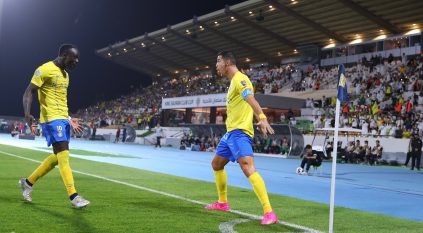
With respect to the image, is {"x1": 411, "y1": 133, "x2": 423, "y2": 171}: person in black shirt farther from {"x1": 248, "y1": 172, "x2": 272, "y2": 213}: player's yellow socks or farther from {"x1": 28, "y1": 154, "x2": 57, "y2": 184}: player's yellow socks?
{"x1": 28, "y1": 154, "x2": 57, "y2": 184}: player's yellow socks

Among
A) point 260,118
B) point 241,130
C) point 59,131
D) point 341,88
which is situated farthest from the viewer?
point 59,131

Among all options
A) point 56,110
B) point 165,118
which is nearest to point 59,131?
point 56,110

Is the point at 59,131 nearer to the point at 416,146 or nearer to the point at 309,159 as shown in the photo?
the point at 309,159

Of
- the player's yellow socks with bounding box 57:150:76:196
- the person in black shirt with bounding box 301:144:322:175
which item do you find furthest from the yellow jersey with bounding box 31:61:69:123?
the person in black shirt with bounding box 301:144:322:175

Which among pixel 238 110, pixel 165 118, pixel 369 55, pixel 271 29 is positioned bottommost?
pixel 238 110

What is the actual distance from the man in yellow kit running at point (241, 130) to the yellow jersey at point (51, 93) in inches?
87.3

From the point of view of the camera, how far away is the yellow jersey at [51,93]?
21.3 feet

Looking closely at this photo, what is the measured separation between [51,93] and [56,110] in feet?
0.82

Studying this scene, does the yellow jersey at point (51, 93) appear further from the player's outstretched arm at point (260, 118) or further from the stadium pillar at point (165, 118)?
the stadium pillar at point (165, 118)

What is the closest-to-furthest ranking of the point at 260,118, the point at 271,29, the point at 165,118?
1. the point at 260,118
2. the point at 271,29
3. the point at 165,118

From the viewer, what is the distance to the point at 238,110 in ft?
21.2

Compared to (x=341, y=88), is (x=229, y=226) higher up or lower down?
lower down

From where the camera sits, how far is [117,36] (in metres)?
75.1

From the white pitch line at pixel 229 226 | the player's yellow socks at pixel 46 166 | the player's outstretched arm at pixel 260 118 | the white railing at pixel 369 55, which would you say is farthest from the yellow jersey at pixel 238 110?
the white railing at pixel 369 55
